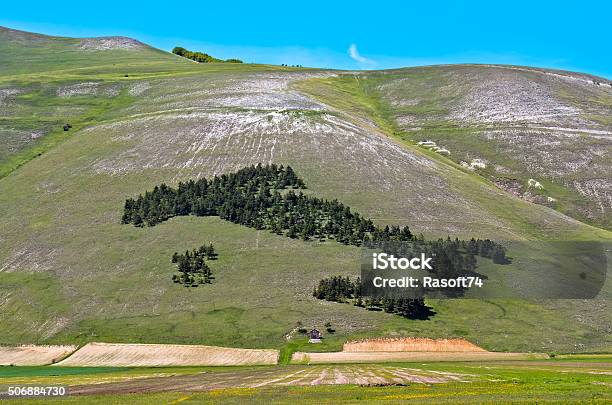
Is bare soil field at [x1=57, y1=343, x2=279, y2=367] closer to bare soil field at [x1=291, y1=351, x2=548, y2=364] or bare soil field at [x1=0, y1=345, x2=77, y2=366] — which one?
bare soil field at [x1=0, y1=345, x2=77, y2=366]

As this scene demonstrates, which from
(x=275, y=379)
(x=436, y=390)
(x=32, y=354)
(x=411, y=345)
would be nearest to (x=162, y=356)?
(x=32, y=354)

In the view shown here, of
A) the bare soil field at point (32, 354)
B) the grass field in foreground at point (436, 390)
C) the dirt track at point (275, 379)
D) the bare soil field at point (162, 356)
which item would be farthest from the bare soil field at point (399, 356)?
the bare soil field at point (32, 354)

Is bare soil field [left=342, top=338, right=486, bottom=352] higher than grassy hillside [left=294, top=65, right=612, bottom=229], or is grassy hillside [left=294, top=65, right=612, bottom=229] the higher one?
grassy hillside [left=294, top=65, right=612, bottom=229]

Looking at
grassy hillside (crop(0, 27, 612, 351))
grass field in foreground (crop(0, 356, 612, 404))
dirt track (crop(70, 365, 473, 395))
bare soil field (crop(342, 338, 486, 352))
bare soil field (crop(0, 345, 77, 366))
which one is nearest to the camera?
grass field in foreground (crop(0, 356, 612, 404))

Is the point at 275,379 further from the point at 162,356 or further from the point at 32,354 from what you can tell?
the point at 32,354

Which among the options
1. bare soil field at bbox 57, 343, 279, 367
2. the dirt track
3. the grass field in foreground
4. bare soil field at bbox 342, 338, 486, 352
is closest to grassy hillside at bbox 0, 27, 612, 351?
bare soil field at bbox 342, 338, 486, 352

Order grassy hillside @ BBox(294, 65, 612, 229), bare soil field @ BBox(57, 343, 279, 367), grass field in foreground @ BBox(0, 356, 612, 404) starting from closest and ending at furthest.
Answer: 1. grass field in foreground @ BBox(0, 356, 612, 404)
2. bare soil field @ BBox(57, 343, 279, 367)
3. grassy hillside @ BBox(294, 65, 612, 229)

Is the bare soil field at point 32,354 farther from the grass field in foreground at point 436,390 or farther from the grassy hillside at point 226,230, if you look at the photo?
the grass field in foreground at point 436,390
